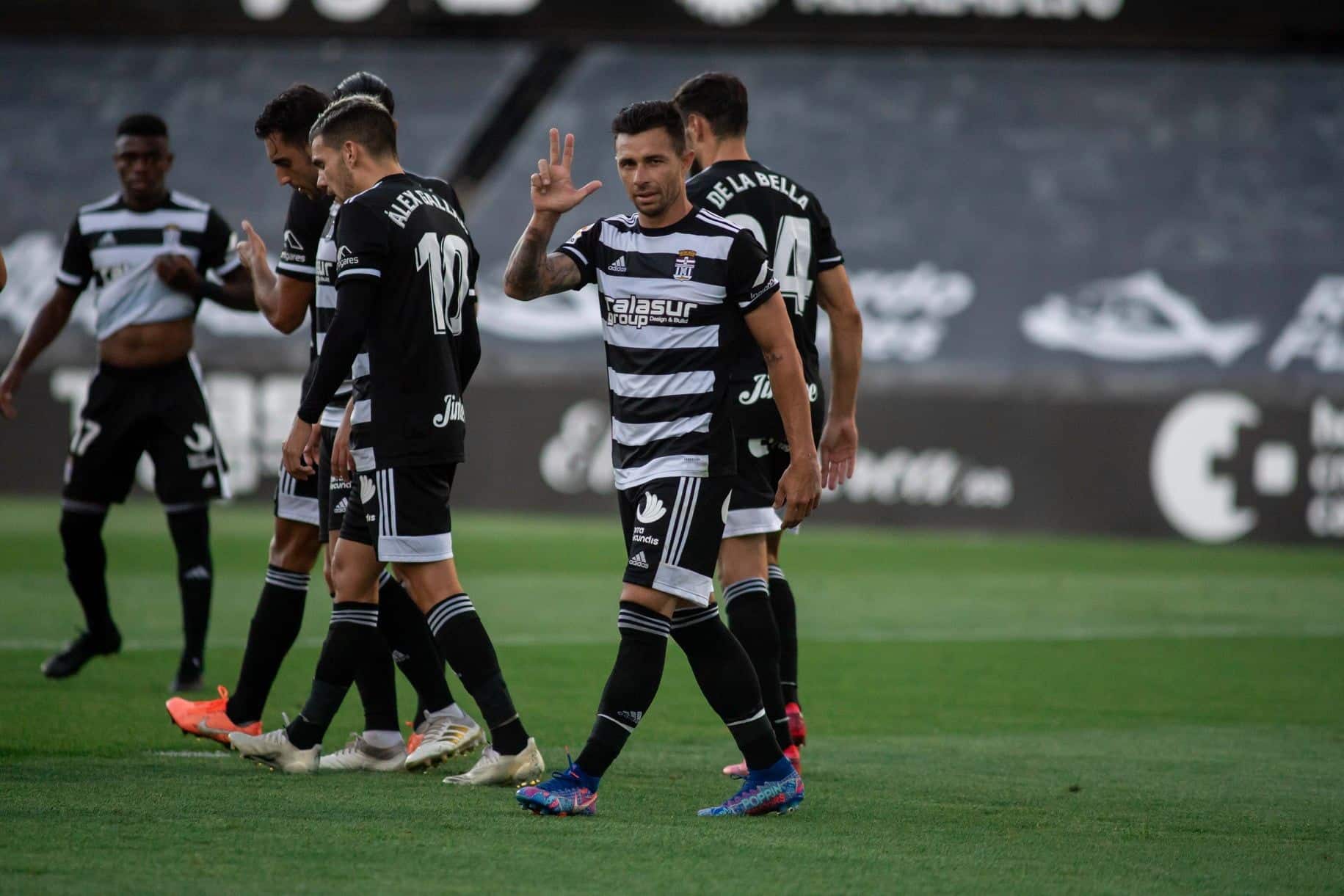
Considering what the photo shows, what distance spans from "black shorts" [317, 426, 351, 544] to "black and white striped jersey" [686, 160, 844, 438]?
1.20 m

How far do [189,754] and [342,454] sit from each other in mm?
1142

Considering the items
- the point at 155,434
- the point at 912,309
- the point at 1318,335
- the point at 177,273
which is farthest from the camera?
the point at 912,309

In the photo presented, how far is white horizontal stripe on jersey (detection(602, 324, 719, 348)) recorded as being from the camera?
447 centimetres

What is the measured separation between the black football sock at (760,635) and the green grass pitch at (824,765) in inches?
11.1

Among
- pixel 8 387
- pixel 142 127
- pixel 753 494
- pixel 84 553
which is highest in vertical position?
pixel 142 127

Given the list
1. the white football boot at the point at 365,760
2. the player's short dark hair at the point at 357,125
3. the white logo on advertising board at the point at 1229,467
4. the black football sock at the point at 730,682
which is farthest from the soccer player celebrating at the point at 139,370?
the white logo on advertising board at the point at 1229,467

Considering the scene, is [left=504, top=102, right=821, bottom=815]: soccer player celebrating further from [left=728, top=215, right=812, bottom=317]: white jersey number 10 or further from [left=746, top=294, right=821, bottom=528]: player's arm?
[left=728, top=215, right=812, bottom=317]: white jersey number 10

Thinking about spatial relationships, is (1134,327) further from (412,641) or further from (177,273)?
(412,641)

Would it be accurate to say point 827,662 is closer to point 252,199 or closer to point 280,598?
point 280,598

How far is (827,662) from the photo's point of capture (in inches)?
313

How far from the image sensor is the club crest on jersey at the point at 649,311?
447 cm

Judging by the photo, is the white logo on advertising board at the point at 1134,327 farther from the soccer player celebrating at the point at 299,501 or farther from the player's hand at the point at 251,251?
the player's hand at the point at 251,251

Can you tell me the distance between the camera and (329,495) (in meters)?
5.14

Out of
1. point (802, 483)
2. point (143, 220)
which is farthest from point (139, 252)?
point (802, 483)
